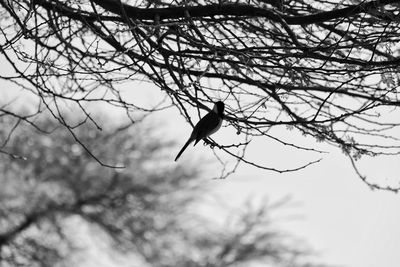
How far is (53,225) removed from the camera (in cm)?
1744

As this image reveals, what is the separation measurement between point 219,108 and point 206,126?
2.32 ft

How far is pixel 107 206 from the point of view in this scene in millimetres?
18172

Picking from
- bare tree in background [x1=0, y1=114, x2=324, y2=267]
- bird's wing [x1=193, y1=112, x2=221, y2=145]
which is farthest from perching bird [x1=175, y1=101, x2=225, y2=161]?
bare tree in background [x1=0, y1=114, x2=324, y2=267]

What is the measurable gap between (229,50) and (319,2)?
1.71m

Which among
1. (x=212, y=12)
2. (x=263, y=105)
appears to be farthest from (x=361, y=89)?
(x=212, y=12)

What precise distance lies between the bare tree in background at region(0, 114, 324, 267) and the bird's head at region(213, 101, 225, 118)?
12.5 m

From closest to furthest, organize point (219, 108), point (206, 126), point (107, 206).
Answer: point (219, 108) < point (206, 126) < point (107, 206)

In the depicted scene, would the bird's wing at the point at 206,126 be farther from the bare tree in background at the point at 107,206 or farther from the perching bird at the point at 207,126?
the bare tree in background at the point at 107,206

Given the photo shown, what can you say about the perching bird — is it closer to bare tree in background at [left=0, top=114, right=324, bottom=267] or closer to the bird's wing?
the bird's wing

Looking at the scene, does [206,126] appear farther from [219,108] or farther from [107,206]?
[107,206]

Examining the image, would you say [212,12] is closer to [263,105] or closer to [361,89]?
[263,105]

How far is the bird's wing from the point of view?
5359mm

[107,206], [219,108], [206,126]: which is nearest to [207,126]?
[206,126]

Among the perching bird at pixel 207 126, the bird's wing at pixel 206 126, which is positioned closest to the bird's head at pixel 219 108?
the perching bird at pixel 207 126
